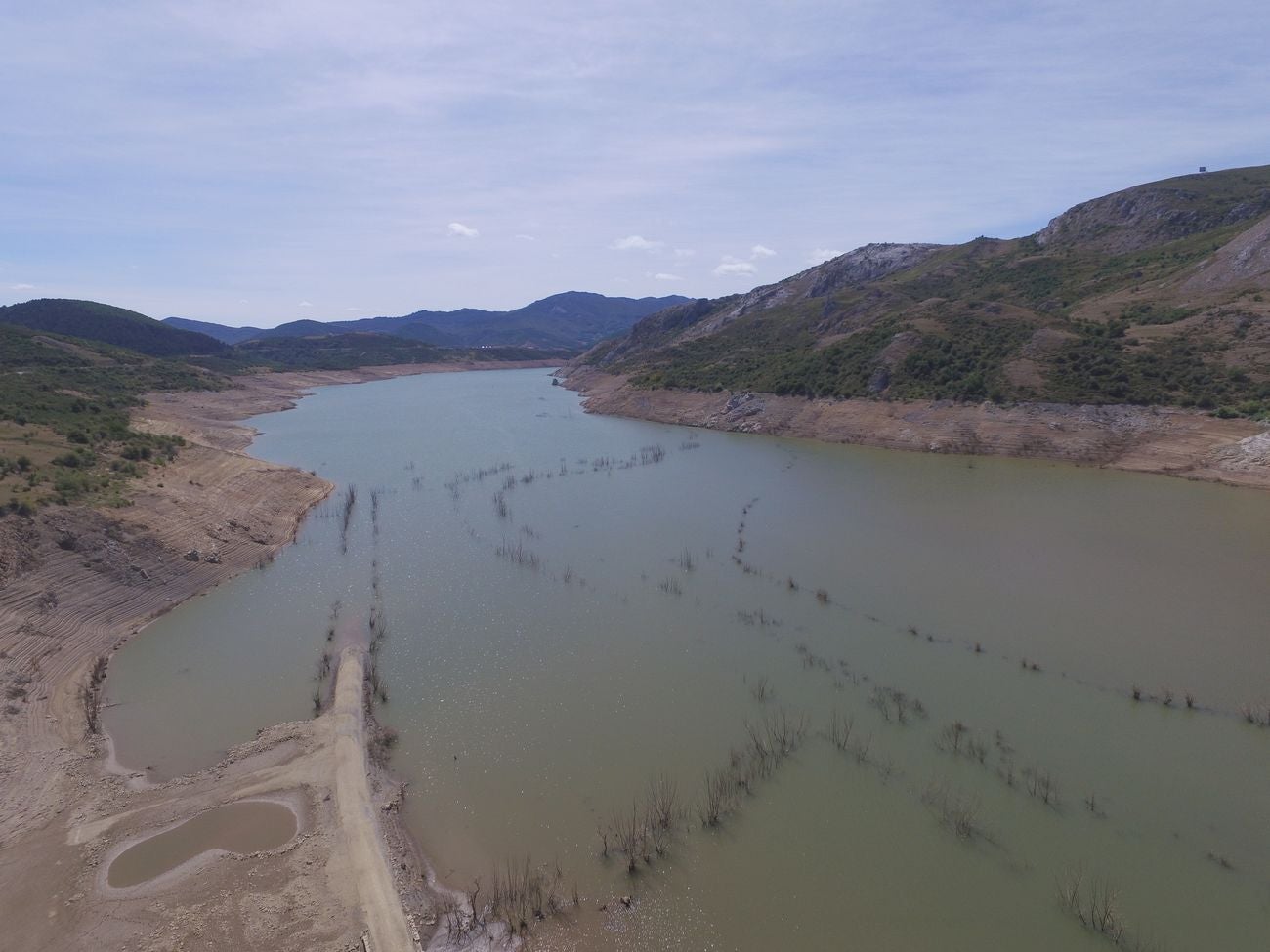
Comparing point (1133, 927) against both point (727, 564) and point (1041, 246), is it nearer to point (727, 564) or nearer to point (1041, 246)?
point (727, 564)

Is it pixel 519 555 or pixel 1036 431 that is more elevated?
pixel 1036 431

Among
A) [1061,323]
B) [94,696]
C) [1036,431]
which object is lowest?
[94,696]

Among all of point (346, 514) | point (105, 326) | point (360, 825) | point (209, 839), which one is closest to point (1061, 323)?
point (346, 514)

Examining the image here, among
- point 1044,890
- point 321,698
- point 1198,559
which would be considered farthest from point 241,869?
point 1198,559

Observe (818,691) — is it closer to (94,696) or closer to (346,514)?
(94,696)

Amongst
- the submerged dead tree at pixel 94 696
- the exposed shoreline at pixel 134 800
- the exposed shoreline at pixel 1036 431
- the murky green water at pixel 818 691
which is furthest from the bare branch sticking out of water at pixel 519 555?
the exposed shoreline at pixel 1036 431

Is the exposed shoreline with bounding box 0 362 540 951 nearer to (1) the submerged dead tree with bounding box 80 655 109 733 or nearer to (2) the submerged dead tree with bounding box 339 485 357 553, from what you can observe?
(1) the submerged dead tree with bounding box 80 655 109 733

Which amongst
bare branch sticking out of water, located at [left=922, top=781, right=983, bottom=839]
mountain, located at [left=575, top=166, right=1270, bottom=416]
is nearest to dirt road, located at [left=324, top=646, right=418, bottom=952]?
bare branch sticking out of water, located at [left=922, top=781, right=983, bottom=839]
